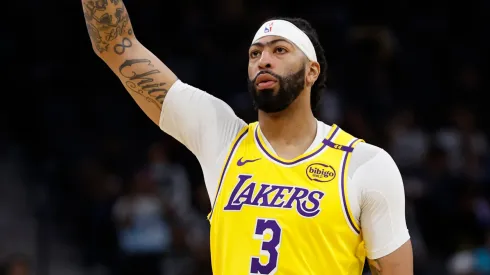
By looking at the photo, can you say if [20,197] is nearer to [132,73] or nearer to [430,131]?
[430,131]

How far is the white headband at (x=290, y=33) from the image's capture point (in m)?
4.80

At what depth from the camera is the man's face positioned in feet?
15.4

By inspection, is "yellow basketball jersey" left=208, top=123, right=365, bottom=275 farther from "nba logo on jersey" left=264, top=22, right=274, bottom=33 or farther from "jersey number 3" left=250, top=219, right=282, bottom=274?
"nba logo on jersey" left=264, top=22, right=274, bottom=33

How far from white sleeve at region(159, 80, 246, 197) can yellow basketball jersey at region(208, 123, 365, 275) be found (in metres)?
0.14

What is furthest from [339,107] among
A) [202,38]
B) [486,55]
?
[486,55]

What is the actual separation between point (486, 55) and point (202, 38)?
466 cm

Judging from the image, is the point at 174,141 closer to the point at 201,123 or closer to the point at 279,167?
the point at 201,123

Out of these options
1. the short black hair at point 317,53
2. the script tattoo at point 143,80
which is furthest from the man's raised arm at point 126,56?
the short black hair at point 317,53

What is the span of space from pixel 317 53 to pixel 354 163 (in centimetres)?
74

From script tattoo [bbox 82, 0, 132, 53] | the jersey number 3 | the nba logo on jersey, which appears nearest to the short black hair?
the nba logo on jersey

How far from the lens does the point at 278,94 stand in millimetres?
4684

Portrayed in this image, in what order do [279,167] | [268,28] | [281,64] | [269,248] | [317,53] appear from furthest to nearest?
[317,53], [268,28], [281,64], [279,167], [269,248]

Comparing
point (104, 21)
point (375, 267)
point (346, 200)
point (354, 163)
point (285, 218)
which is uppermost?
point (104, 21)

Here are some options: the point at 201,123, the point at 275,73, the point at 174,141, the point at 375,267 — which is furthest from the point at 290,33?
the point at 174,141
